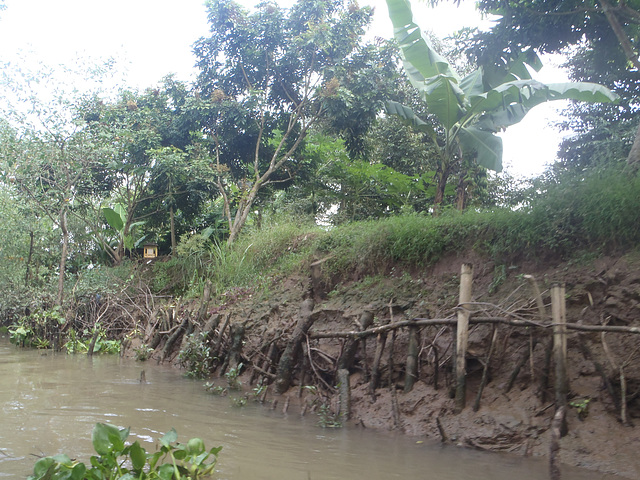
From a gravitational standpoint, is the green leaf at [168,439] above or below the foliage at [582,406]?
below

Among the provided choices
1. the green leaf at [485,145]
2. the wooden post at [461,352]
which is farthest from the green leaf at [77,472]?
the green leaf at [485,145]

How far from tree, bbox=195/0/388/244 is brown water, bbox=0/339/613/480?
688 cm

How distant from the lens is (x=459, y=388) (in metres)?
5.31

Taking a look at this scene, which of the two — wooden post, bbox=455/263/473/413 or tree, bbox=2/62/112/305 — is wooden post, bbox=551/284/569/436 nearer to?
wooden post, bbox=455/263/473/413

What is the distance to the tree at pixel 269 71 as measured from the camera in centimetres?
1378

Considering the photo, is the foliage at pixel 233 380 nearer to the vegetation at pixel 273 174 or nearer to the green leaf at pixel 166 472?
the vegetation at pixel 273 174

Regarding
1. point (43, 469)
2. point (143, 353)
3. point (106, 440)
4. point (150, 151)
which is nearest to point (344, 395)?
point (106, 440)

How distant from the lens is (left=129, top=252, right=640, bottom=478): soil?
4.60 metres

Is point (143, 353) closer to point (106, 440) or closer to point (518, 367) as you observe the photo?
point (106, 440)

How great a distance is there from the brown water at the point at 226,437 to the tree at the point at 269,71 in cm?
688

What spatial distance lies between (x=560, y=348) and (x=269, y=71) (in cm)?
1201

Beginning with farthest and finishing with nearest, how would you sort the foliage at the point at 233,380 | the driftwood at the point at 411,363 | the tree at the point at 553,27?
the tree at the point at 553,27
the foliage at the point at 233,380
the driftwood at the point at 411,363

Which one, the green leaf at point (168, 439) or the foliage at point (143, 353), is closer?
the green leaf at point (168, 439)

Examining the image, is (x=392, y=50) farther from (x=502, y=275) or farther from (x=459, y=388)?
(x=459, y=388)
